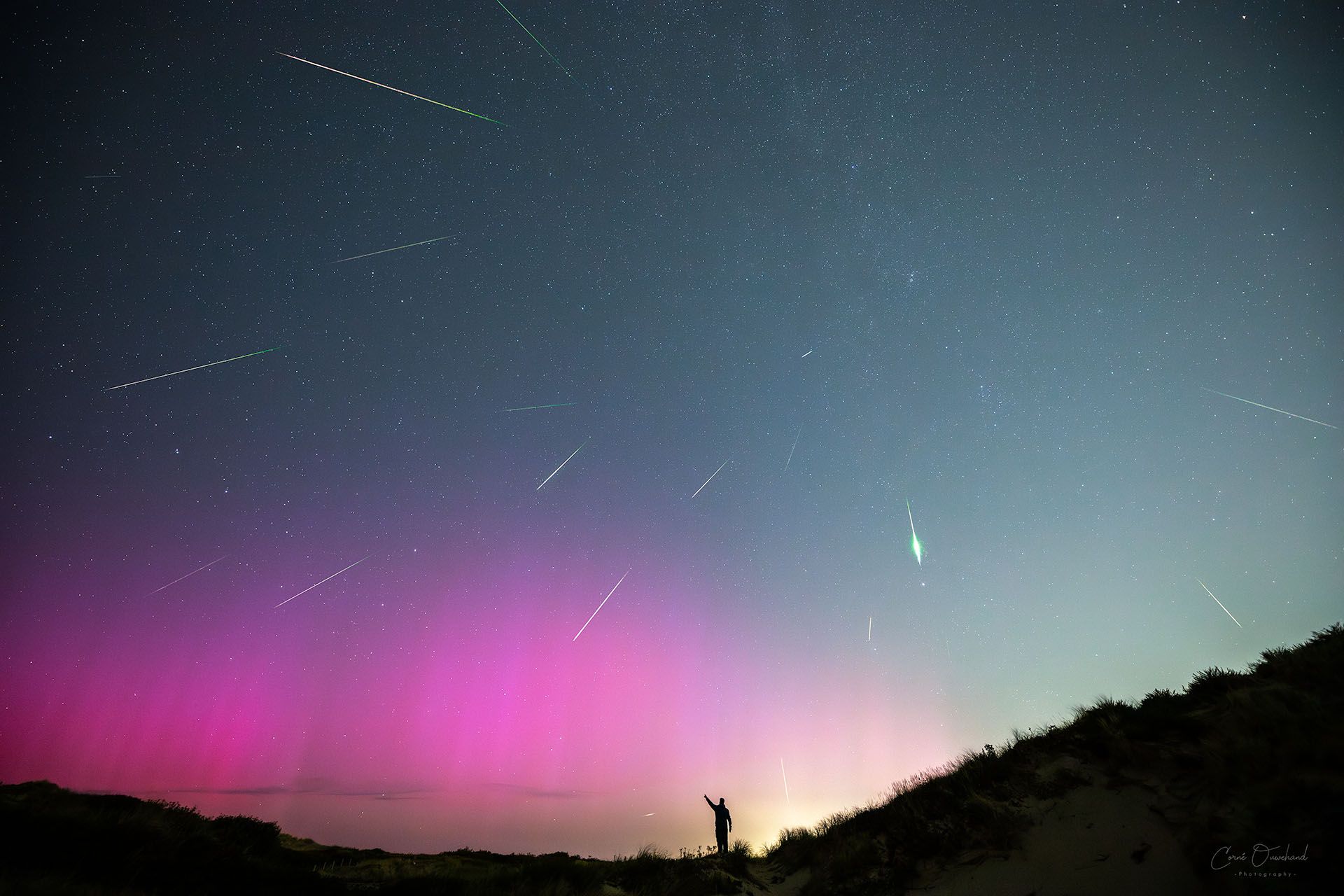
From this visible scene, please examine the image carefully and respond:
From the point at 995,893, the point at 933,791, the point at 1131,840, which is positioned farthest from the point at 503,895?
the point at 1131,840

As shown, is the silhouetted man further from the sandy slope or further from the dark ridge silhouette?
the sandy slope

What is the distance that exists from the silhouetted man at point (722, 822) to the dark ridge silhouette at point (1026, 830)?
2.48m

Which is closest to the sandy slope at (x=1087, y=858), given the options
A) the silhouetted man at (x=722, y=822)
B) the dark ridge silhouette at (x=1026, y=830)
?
the dark ridge silhouette at (x=1026, y=830)

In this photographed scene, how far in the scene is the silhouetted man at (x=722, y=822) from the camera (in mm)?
15211

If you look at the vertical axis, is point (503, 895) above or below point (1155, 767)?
below

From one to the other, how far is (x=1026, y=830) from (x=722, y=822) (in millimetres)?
10351

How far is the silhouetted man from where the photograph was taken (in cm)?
1521

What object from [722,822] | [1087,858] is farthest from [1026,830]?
[722,822]

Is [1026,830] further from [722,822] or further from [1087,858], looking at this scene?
[722,822]

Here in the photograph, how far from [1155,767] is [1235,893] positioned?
300 cm

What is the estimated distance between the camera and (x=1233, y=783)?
642 cm

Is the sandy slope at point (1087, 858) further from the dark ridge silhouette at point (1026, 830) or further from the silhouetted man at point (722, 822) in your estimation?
the silhouetted man at point (722, 822)

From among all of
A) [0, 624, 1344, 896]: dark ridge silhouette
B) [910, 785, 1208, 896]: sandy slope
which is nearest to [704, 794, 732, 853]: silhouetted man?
[0, 624, 1344, 896]: dark ridge silhouette

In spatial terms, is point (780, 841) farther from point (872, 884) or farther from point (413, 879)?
point (413, 879)
